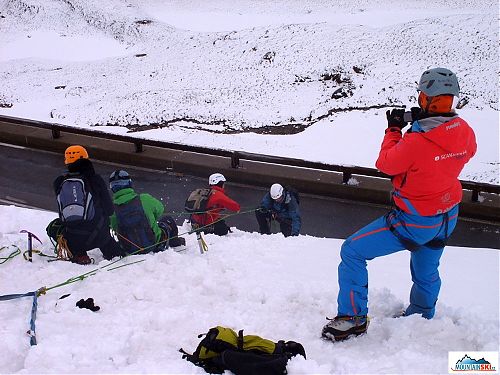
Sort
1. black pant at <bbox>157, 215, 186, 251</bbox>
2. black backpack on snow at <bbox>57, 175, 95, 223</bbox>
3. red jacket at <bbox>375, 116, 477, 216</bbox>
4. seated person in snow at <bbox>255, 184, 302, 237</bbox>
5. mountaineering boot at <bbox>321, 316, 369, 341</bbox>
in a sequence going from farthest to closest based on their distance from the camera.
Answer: seated person in snow at <bbox>255, 184, 302, 237</bbox>, black pant at <bbox>157, 215, 186, 251</bbox>, black backpack on snow at <bbox>57, 175, 95, 223</bbox>, mountaineering boot at <bbox>321, 316, 369, 341</bbox>, red jacket at <bbox>375, 116, 477, 216</bbox>

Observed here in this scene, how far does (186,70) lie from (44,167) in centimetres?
1201

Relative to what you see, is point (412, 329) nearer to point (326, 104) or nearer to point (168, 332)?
point (168, 332)

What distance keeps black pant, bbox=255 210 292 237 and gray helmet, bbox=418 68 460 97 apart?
14.5 ft

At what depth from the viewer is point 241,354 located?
3947 millimetres

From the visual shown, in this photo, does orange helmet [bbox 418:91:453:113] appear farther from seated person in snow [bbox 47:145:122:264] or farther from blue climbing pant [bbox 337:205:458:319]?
seated person in snow [bbox 47:145:122:264]

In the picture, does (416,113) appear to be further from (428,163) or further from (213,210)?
(213,210)

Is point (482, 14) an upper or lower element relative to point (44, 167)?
upper

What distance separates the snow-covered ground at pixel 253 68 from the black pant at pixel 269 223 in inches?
217

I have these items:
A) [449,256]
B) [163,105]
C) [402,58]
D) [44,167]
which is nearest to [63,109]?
[163,105]

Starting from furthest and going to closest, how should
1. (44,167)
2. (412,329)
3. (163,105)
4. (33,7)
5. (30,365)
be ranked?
(33,7) → (163,105) → (44,167) → (412,329) → (30,365)

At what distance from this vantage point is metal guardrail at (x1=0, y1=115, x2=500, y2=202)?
959 cm

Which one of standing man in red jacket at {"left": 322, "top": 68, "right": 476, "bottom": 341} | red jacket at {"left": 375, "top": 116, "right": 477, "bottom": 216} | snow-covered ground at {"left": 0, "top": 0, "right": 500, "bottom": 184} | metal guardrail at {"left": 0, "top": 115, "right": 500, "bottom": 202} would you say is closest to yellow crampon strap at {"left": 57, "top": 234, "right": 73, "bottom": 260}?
standing man in red jacket at {"left": 322, "top": 68, "right": 476, "bottom": 341}

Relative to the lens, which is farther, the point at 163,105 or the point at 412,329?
the point at 163,105

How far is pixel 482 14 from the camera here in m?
23.0
